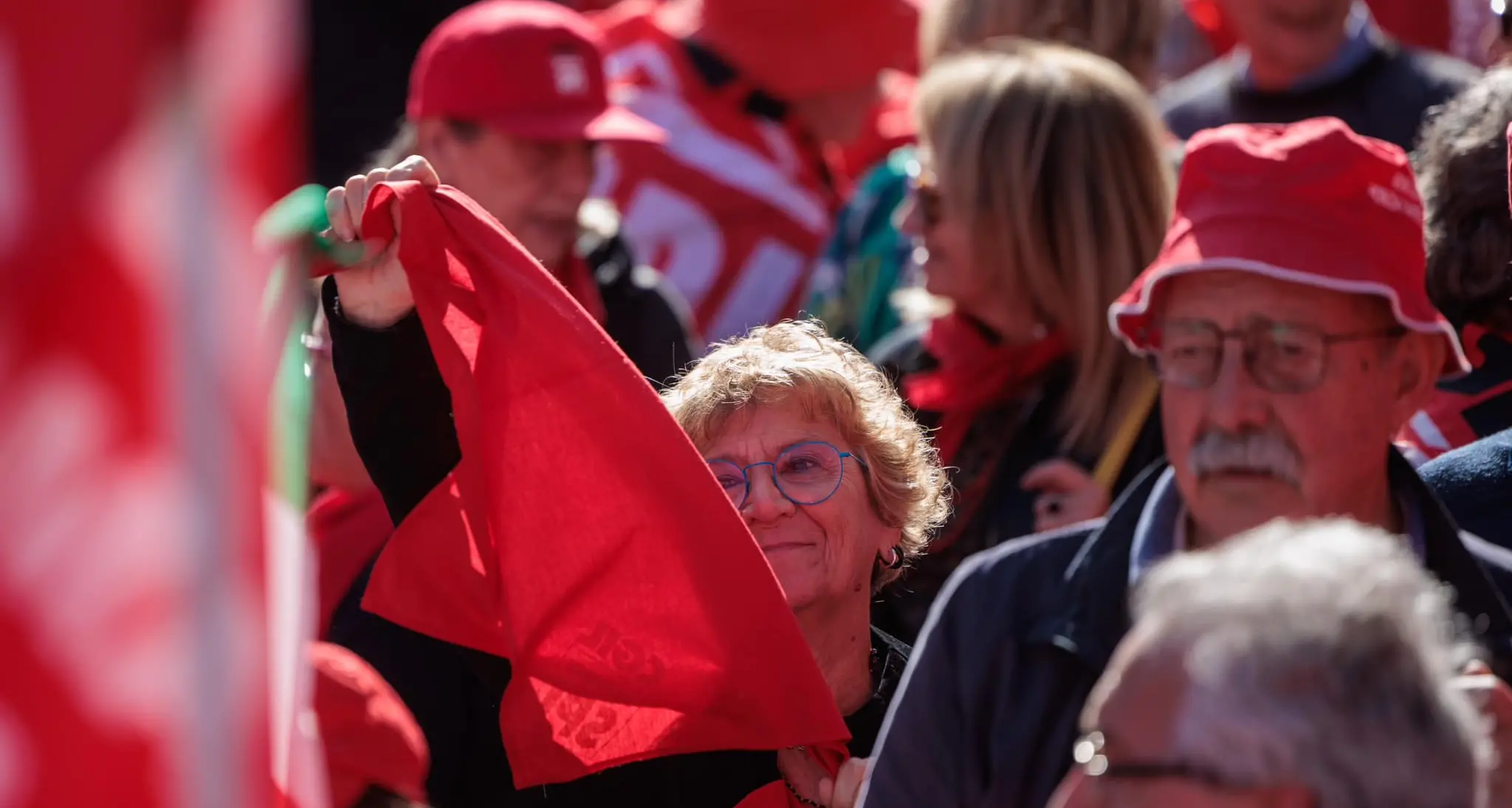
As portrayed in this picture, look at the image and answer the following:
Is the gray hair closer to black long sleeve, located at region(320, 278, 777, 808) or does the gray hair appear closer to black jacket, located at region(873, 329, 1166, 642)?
black long sleeve, located at region(320, 278, 777, 808)

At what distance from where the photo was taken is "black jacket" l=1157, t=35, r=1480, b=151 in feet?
15.0

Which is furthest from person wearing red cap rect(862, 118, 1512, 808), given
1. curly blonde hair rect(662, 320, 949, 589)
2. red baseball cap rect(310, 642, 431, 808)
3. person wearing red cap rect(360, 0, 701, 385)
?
person wearing red cap rect(360, 0, 701, 385)

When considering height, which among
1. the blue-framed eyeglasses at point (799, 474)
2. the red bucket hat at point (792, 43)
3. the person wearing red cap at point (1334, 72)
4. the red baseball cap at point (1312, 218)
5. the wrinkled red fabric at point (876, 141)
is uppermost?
the red baseball cap at point (1312, 218)

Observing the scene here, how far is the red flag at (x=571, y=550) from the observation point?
279 centimetres

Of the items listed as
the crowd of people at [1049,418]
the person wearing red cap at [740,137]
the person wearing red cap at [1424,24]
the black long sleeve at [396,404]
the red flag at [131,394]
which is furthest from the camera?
the person wearing red cap at [740,137]

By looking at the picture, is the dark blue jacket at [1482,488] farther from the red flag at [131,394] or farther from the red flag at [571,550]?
the red flag at [131,394]

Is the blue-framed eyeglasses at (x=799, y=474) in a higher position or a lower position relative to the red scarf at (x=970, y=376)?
higher

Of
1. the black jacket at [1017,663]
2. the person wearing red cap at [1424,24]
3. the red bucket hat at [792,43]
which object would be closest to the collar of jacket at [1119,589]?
the black jacket at [1017,663]

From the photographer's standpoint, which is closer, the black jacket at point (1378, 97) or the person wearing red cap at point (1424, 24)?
the black jacket at point (1378, 97)

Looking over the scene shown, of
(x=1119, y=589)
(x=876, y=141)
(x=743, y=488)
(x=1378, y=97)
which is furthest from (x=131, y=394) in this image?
(x=876, y=141)

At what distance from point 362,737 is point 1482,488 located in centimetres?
175

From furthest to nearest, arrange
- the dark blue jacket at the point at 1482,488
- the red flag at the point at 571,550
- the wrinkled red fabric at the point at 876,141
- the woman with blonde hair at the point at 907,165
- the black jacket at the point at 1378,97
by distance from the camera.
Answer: the wrinkled red fabric at the point at 876,141 < the woman with blonde hair at the point at 907,165 < the black jacket at the point at 1378,97 < the dark blue jacket at the point at 1482,488 < the red flag at the point at 571,550

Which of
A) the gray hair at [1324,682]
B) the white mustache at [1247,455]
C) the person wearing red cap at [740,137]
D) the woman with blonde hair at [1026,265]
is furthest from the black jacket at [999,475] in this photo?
the gray hair at [1324,682]

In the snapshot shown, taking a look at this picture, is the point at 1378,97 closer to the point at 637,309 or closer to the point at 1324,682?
the point at 637,309
